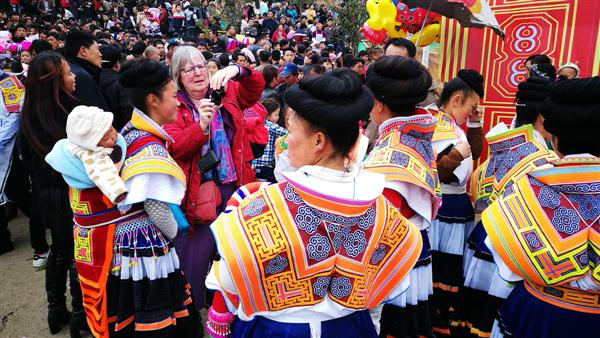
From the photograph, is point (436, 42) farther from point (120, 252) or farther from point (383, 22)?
point (120, 252)

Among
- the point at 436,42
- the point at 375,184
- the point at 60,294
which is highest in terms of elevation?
the point at 436,42

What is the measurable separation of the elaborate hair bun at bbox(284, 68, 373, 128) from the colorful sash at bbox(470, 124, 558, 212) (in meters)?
1.44

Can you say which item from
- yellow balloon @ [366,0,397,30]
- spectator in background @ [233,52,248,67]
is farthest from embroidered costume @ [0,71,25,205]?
yellow balloon @ [366,0,397,30]

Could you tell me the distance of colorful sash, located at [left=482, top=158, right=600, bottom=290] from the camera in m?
1.68

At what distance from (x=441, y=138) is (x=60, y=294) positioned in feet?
9.66

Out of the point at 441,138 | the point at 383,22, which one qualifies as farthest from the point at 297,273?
the point at 383,22

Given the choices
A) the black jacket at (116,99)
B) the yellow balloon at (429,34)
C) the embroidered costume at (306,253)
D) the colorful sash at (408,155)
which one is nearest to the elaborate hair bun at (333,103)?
the embroidered costume at (306,253)

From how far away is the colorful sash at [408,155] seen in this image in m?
2.12

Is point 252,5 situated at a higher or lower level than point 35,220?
higher

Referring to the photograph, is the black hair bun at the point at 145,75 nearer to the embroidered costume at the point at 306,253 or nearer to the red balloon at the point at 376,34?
the embroidered costume at the point at 306,253

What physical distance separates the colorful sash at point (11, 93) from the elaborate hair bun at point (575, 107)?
4609mm

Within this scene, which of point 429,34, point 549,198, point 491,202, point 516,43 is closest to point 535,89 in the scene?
point 491,202

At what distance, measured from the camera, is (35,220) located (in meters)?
4.24

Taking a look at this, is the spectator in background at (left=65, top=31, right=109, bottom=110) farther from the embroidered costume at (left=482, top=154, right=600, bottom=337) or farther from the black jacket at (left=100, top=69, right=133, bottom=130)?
the embroidered costume at (left=482, top=154, right=600, bottom=337)
